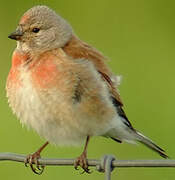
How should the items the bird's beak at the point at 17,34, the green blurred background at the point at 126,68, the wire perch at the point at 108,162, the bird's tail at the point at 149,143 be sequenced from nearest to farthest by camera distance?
the wire perch at the point at 108,162
the bird's beak at the point at 17,34
the bird's tail at the point at 149,143
the green blurred background at the point at 126,68

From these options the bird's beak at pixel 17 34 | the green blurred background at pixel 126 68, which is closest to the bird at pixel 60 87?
the bird's beak at pixel 17 34

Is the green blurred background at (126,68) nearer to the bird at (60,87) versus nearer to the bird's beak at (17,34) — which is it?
the bird at (60,87)

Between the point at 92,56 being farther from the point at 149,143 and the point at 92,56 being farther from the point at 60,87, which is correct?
the point at 149,143

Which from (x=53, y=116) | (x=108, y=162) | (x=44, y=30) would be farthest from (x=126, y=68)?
(x=108, y=162)

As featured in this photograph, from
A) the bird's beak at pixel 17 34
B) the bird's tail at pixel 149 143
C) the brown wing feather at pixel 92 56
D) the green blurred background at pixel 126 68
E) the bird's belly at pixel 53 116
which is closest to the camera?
the bird's belly at pixel 53 116

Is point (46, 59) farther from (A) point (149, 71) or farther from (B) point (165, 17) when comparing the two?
(B) point (165, 17)

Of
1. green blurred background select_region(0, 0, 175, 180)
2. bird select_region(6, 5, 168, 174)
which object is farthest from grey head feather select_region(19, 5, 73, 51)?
green blurred background select_region(0, 0, 175, 180)

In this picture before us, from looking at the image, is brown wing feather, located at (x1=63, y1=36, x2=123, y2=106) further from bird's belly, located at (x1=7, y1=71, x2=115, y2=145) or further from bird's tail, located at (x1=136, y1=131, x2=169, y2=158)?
bird's tail, located at (x1=136, y1=131, x2=169, y2=158)
